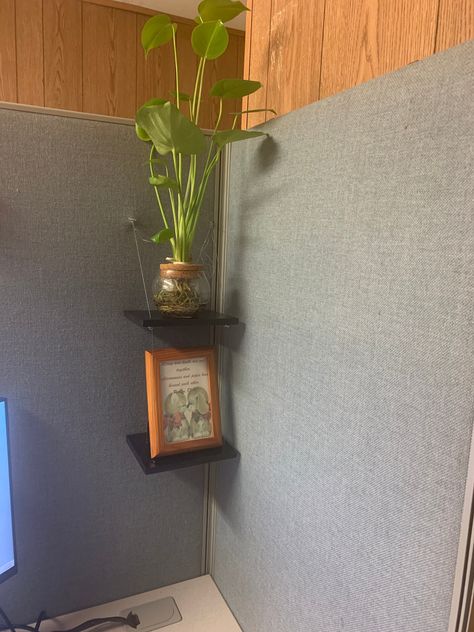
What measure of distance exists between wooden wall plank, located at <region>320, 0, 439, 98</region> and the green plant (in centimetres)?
15

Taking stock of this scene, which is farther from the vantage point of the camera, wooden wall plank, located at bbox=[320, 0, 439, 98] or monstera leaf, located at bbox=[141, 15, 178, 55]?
monstera leaf, located at bbox=[141, 15, 178, 55]

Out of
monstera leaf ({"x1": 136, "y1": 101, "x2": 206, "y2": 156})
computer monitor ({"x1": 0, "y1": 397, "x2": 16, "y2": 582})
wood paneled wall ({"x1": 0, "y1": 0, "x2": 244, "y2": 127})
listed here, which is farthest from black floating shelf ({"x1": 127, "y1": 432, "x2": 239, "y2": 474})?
wood paneled wall ({"x1": 0, "y1": 0, "x2": 244, "y2": 127})

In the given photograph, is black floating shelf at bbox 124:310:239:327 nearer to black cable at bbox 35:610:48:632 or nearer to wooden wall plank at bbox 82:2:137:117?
black cable at bbox 35:610:48:632

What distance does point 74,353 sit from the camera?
92 cm

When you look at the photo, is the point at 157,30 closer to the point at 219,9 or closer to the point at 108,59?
the point at 219,9

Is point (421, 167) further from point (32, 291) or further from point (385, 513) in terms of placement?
point (32, 291)

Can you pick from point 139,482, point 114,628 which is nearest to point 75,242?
point 139,482

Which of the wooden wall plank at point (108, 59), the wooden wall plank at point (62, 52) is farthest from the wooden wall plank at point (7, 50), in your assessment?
the wooden wall plank at point (108, 59)

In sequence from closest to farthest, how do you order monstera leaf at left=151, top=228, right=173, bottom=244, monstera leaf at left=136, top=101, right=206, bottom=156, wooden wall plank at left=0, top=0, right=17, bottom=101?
1. monstera leaf at left=136, top=101, right=206, bottom=156
2. monstera leaf at left=151, top=228, right=173, bottom=244
3. wooden wall plank at left=0, top=0, right=17, bottom=101

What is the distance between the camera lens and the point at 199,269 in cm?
88

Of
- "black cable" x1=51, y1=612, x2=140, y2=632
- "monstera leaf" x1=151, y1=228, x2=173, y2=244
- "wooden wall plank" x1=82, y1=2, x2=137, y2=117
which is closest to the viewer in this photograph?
"monstera leaf" x1=151, y1=228, x2=173, y2=244

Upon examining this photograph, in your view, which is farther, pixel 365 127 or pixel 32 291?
pixel 32 291

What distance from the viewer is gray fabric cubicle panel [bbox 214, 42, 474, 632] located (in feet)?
1.61

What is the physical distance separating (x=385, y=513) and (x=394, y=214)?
36 cm
